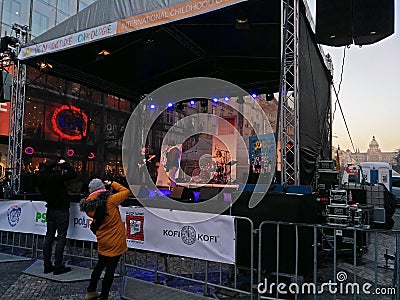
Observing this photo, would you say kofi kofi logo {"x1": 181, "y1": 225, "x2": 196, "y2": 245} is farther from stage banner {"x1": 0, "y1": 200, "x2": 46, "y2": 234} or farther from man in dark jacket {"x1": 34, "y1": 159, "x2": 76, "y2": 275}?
stage banner {"x1": 0, "y1": 200, "x2": 46, "y2": 234}

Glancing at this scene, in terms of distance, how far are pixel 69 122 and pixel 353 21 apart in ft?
54.0

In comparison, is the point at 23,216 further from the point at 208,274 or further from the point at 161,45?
the point at 161,45

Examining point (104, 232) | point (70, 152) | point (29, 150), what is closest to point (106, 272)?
point (104, 232)

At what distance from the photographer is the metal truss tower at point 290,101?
19.1 ft

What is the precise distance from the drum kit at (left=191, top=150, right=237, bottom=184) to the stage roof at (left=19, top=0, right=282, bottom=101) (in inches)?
152

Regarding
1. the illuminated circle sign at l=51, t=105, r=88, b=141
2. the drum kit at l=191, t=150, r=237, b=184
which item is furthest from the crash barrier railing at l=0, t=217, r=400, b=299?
the illuminated circle sign at l=51, t=105, r=88, b=141

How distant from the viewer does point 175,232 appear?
184 inches

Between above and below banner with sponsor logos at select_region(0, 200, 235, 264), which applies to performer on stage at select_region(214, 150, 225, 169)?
above

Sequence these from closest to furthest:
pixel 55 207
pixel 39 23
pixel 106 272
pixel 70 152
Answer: pixel 106 272
pixel 55 207
pixel 70 152
pixel 39 23

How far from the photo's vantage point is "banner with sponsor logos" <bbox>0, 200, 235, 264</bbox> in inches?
169

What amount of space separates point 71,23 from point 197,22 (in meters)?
2.95

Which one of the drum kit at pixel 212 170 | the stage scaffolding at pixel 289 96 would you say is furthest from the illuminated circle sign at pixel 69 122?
the stage scaffolding at pixel 289 96

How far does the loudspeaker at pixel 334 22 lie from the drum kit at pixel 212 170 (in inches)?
357

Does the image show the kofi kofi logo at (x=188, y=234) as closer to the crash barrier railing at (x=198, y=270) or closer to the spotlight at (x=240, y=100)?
the crash barrier railing at (x=198, y=270)
